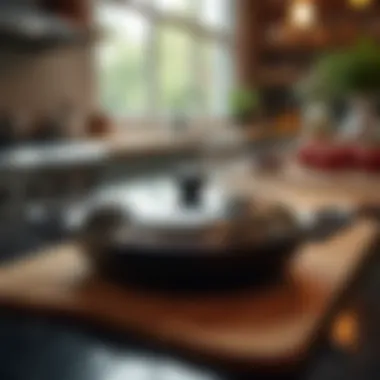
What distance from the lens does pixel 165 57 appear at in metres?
5.26

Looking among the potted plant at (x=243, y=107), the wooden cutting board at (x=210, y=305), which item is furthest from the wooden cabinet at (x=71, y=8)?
the wooden cutting board at (x=210, y=305)

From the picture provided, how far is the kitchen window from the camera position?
4.71 m

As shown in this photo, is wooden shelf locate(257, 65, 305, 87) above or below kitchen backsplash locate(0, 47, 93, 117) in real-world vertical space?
below

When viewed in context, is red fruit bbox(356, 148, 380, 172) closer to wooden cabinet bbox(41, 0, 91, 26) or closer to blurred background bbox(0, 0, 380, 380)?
blurred background bbox(0, 0, 380, 380)

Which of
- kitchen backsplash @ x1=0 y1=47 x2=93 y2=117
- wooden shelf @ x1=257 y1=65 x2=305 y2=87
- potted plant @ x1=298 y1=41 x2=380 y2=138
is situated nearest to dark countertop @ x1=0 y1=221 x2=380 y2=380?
potted plant @ x1=298 y1=41 x2=380 y2=138

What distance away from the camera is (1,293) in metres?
0.72

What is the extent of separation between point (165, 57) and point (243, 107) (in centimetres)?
84

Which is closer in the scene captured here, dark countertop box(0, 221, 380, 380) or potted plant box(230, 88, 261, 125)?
dark countertop box(0, 221, 380, 380)

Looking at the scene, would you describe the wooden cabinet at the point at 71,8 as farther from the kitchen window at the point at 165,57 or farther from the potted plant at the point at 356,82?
the potted plant at the point at 356,82

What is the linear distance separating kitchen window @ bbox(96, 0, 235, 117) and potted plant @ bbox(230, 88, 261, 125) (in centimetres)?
26

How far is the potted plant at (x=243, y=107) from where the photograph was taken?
18.9 ft

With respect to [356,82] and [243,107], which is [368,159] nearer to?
[356,82]

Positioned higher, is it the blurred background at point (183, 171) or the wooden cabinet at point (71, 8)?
the wooden cabinet at point (71, 8)

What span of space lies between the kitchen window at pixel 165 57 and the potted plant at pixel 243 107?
261 millimetres
